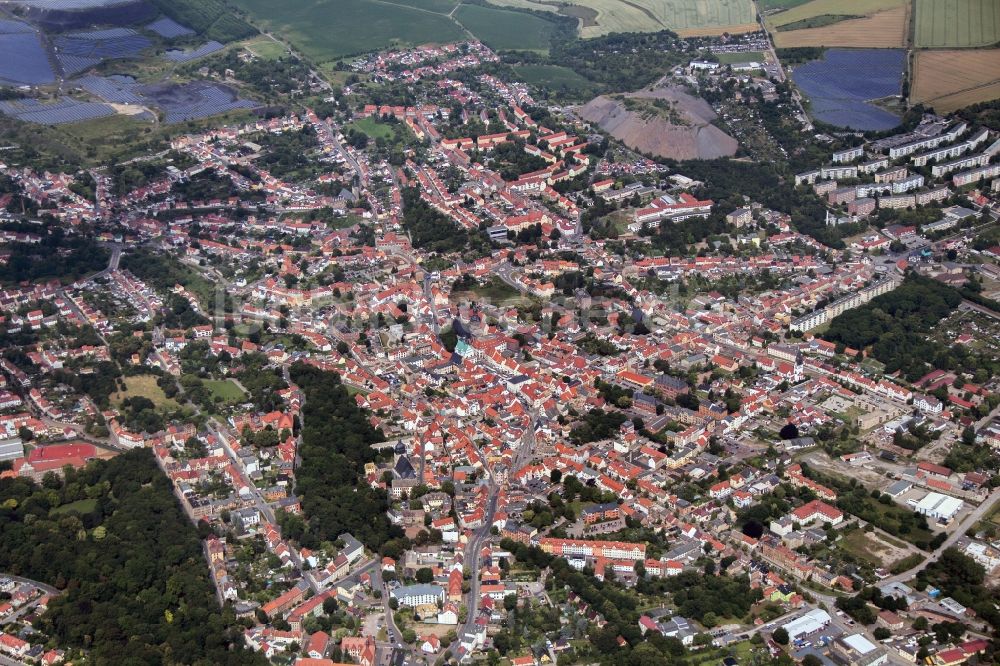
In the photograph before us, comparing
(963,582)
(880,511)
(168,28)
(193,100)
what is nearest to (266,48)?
(168,28)

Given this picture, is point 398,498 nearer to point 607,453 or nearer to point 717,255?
point 607,453

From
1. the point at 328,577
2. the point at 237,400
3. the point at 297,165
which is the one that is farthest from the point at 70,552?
the point at 297,165

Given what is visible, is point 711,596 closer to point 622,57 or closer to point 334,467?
point 334,467

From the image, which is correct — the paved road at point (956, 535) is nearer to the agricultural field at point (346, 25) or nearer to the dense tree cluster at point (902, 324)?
the dense tree cluster at point (902, 324)

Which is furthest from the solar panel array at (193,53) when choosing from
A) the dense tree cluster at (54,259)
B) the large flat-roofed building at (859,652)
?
the large flat-roofed building at (859,652)

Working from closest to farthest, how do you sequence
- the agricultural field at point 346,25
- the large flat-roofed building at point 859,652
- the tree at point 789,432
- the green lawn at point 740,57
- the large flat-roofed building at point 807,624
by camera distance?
the large flat-roofed building at point 859,652, the large flat-roofed building at point 807,624, the tree at point 789,432, the green lawn at point 740,57, the agricultural field at point 346,25

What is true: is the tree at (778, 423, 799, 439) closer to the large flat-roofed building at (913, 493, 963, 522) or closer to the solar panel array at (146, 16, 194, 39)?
the large flat-roofed building at (913, 493, 963, 522)
